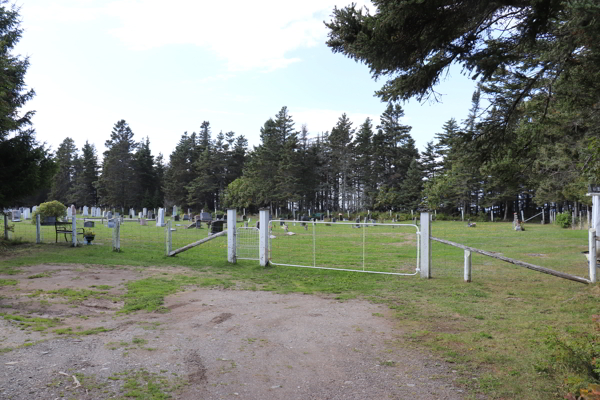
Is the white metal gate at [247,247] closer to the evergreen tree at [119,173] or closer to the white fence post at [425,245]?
the white fence post at [425,245]

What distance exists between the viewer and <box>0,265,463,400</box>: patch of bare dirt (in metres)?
3.95

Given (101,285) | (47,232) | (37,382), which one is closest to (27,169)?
(47,232)

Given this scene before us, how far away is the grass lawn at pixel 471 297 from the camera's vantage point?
4188 millimetres

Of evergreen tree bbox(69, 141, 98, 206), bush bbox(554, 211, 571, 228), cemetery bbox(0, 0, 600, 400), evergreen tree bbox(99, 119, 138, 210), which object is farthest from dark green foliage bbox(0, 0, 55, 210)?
evergreen tree bbox(69, 141, 98, 206)

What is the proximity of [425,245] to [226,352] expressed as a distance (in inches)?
263

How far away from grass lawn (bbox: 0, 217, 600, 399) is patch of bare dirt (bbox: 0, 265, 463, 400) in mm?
503

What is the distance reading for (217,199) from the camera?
82.9m

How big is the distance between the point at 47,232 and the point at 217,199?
5904 centimetres

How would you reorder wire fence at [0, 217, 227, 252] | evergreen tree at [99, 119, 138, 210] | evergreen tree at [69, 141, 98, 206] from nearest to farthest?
wire fence at [0, 217, 227, 252], evergreen tree at [99, 119, 138, 210], evergreen tree at [69, 141, 98, 206]

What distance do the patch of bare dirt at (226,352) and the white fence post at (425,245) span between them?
3149 millimetres

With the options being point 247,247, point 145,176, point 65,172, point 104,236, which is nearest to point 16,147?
point 104,236

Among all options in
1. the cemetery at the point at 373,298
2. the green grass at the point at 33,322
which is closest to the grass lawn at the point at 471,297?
the cemetery at the point at 373,298

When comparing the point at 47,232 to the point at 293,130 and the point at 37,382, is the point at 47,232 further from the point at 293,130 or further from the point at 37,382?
the point at 293,130

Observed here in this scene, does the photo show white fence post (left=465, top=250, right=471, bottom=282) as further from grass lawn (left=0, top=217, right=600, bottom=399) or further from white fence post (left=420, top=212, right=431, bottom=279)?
white fence post (left=420, top=212, right=431, bottom=279)
